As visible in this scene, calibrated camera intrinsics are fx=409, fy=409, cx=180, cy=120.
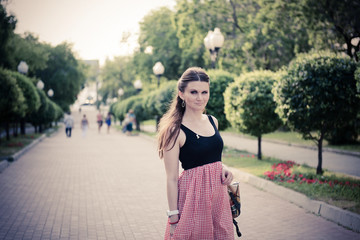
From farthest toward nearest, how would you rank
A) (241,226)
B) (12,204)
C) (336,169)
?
(336,169) → (12,204) → (241,226)

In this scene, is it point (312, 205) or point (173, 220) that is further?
point (312, 205)

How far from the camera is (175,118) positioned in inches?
123

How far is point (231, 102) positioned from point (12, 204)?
7672mm

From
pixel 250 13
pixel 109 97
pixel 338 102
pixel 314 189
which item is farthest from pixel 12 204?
pixel 109 97

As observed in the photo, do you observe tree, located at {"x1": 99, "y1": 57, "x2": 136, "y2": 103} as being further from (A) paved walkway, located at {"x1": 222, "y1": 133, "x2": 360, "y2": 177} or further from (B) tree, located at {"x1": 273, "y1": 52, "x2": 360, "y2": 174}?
(B) tree, located at {"x1": 273, "y1": 52, "x2": 360, "y2": 174}

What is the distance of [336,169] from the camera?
11727 millimetres

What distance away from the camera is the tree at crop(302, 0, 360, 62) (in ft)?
53.2

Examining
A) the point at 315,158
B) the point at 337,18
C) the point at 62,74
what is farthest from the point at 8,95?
the point at 62,74

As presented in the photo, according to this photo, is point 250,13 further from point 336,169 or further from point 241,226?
point 241,226

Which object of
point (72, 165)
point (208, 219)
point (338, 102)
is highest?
point (338, 102)

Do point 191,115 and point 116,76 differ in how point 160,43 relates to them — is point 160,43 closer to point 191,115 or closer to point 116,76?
point 116,76

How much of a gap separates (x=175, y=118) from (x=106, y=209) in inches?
185

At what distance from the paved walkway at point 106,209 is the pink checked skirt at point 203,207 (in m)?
2.68

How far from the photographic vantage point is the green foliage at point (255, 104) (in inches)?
478
